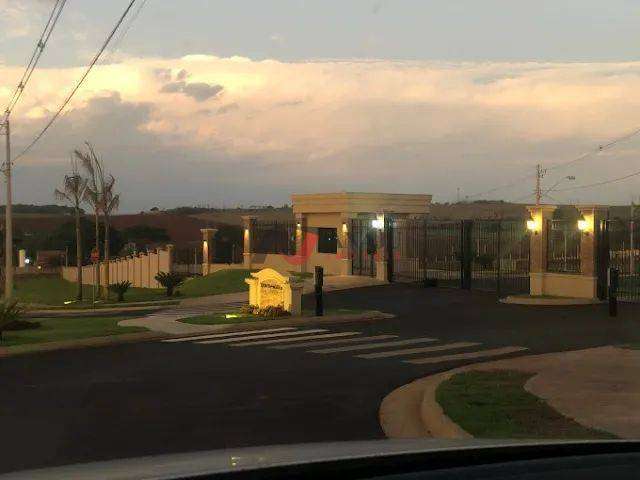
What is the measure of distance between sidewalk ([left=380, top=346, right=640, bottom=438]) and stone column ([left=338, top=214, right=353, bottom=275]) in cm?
2673

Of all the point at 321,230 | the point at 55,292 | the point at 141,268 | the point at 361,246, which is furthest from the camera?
the point at 55,292

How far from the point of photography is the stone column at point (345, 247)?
42.4 m

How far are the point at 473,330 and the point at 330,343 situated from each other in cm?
408

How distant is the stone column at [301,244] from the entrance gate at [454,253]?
4.58 m

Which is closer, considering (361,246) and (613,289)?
(613,289)

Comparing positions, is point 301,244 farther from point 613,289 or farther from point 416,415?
point 416,415

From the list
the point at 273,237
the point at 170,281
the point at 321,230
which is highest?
the point at 321,230

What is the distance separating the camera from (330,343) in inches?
739

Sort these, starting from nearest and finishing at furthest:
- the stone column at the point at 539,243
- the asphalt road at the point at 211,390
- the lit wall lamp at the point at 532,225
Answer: the asphalt road at the point at 211,390
the stone column at the point at 539,243
the lit wall lamp at the point at 532,225

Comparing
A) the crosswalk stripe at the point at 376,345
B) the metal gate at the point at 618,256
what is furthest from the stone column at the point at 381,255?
the crosswalk stripe at the point at 376,345

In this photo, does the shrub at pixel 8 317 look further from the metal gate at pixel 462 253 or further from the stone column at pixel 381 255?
the stone column at pixel 381 255

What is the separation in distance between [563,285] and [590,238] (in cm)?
211

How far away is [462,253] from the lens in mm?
32969

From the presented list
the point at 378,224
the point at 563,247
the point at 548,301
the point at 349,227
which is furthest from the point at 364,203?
the point at 548,301
